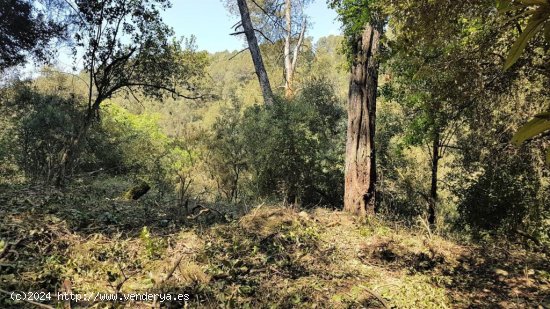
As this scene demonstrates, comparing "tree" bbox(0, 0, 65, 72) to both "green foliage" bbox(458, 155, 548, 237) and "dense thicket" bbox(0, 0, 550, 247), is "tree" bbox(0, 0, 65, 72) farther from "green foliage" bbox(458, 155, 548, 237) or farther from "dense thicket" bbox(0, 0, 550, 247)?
"green foliage" bbox(458, 155, 548, 237)

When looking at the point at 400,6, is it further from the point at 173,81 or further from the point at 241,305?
the point at 173,81

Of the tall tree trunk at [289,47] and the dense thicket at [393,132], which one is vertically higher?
the tall tree trunk at [289,47]

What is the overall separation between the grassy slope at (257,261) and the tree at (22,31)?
158 inches

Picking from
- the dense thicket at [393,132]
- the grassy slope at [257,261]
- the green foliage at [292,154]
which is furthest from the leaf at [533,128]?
the green foliage at [292,154]

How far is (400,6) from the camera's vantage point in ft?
13.8

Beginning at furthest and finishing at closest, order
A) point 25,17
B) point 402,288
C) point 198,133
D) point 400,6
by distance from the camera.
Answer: point 198,133, point 25,17, point 400,6, point 402,288

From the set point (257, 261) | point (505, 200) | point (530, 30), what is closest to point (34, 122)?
point (257, 261)

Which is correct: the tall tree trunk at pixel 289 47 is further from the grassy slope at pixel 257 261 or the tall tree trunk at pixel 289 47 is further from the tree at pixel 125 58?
the grassy slope at pixel 257 261

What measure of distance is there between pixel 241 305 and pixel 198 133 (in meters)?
14.2

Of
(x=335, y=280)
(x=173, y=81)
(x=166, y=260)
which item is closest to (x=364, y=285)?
(x=335, y=280)

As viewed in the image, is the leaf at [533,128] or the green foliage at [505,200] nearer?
the leaf at [533,128]

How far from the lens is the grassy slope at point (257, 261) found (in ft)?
10.9

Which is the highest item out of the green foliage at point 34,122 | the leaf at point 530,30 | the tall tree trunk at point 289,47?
the tall tree trunk at point 289,47

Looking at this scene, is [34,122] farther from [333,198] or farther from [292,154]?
[333,198]
